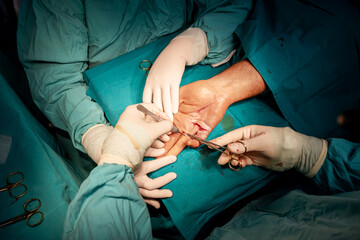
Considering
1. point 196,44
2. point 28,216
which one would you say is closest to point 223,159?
Answer: point 196,44

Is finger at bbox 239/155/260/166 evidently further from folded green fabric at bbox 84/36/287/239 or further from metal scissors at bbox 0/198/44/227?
metal scissors at bbox 0/198/44/227

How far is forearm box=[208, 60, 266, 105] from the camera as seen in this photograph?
1.55 meters

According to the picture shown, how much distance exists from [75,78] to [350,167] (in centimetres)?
219

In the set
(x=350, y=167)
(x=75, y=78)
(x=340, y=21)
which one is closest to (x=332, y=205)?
(x=350, y=167)

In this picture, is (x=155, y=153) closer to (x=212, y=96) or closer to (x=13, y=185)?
(x=212, y=96)

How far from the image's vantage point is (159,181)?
128 centimetres

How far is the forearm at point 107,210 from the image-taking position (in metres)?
0.78

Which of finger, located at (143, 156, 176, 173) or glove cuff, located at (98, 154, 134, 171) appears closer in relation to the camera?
glove cuff, located at (98, 154, 134, 171)

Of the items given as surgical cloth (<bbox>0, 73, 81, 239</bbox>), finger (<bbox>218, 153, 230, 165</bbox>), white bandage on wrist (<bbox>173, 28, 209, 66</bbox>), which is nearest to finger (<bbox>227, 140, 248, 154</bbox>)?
finger (<bbox>218, 153, 230, 165</bbox>)

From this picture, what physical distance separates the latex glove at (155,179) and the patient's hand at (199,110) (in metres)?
0.14

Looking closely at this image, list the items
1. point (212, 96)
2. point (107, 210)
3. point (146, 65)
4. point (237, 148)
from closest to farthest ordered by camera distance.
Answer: point (107, 210) → point (237, 148) → point (212, 96) → point (146, 65)

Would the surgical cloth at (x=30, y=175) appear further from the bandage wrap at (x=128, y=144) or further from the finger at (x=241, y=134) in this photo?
the finger at (x=241, y=134)

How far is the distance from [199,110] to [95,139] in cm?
89

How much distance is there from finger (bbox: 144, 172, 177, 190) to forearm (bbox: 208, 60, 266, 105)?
795 mm
